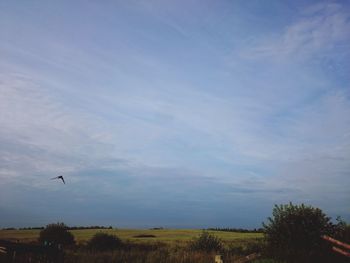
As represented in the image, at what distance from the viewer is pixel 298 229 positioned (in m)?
27.9

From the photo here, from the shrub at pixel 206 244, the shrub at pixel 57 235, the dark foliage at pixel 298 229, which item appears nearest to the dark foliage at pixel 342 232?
the dark foliage at pixel 298 229

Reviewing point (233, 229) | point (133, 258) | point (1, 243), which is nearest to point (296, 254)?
point (133, 258)

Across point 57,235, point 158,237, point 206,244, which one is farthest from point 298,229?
point 158,237

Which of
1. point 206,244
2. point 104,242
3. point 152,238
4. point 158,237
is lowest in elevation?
point 206,244

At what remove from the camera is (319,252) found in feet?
81.2

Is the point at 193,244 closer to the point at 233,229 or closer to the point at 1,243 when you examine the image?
the point at 1,243

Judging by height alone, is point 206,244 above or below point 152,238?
below

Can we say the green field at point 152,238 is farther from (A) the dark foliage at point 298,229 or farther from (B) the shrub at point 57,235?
(A) the dark foliage at point 298,229

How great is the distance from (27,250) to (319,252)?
15.8 meters

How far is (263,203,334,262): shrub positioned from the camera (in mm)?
27219

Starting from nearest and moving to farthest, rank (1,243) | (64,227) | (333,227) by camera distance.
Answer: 1. (1,243)
2. (333,227)
3. (64,227)

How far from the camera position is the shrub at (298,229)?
27.2 m

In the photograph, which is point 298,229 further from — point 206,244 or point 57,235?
point 57,235

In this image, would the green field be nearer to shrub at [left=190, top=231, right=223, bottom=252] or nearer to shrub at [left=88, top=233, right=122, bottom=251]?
shrub at [left=88, top=233, right=122, bottom=251]
